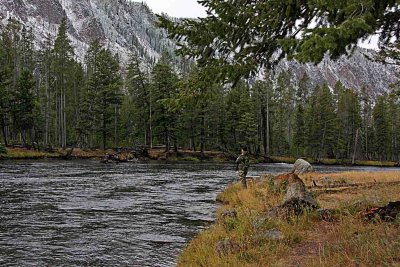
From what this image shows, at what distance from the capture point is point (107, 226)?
44.0ft

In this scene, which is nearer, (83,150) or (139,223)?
(139,223)

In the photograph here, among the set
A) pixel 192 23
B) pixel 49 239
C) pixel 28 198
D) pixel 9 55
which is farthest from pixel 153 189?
pixel 9 55

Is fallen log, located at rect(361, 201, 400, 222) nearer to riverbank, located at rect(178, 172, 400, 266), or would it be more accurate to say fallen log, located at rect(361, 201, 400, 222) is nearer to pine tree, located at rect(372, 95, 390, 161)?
riverbank, located at rect(178, 172, 400, 266)

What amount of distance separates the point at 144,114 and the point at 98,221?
53368 mm

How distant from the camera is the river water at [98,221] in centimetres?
1005

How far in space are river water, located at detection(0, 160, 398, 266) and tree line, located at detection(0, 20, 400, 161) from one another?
3037 centimetres

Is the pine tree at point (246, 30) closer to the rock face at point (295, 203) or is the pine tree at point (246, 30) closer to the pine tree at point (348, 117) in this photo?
the rock face at point (295, 203)

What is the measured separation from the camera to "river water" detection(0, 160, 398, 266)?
33.0 ft

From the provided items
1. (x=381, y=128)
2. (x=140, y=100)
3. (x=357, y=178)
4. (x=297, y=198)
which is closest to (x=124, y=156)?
(x=140, y=100)

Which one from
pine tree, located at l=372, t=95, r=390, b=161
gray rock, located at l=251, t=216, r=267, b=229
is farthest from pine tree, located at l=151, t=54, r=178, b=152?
gray rock, located at l=251, t=216, r=267, b=229

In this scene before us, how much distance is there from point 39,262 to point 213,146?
66.9m

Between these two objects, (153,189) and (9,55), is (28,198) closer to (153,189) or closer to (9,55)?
(153,189)

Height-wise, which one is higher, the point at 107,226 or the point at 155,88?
the point at 155,88

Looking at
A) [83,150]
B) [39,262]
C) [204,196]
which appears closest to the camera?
[39,262]
